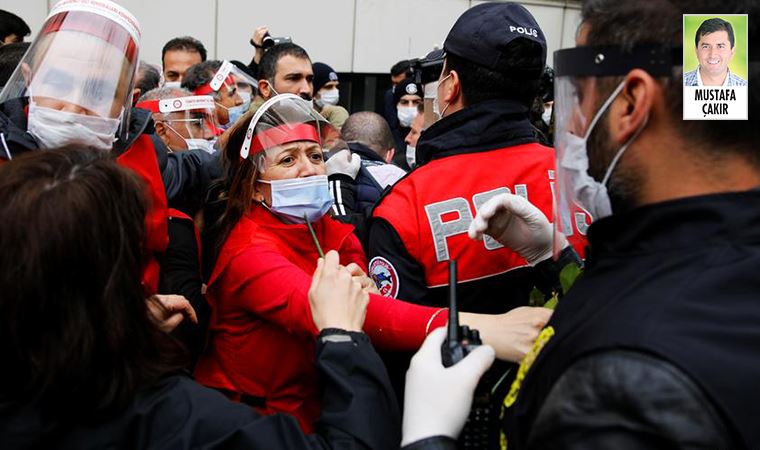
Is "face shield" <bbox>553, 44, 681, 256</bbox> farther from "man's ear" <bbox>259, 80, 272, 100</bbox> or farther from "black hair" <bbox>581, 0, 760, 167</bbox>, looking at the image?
"man's ear" <bbox>259, 80, 272, 100</bbox>

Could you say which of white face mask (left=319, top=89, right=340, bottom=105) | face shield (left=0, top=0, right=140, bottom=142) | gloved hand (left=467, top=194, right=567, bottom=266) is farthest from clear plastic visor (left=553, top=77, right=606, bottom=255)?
white face mask (left=319, top=89, right=340, bottom=105)

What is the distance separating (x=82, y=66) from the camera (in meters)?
2.28

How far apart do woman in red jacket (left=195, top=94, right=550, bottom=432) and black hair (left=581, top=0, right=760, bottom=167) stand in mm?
801

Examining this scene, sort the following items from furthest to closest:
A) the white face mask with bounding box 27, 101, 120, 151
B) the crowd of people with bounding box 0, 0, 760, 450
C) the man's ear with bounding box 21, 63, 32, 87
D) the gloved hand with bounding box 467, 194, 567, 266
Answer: the man's ear with bounding box 21, 63, 32, 87 → the white face mask with bounding box 27, 101, 120, 151 → the gloved hand with bounding box 467, 194, 567, 266 → the crowd of people with bounding box 0, 0, 760, 450

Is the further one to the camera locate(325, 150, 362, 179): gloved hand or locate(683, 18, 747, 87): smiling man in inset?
locate(325, 150, 362, 179): gloved hand

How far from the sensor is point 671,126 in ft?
4.10

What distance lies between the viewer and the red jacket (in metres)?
2.17

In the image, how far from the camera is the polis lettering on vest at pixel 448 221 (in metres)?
2.28

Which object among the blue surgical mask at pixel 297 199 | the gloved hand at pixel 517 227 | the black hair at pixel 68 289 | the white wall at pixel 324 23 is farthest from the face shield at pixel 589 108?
the white wall at pixel 324 23

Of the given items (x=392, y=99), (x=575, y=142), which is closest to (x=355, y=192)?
(x=575, y=142)

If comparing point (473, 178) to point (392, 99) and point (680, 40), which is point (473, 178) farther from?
point (392, 99)

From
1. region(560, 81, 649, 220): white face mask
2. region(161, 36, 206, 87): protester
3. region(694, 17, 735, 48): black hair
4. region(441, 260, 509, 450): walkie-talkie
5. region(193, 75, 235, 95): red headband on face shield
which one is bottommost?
region(441, 260, 509, 450): walkie-talkie

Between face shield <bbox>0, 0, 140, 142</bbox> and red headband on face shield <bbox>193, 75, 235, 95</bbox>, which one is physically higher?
red headband on face shield <bbox>193, 75, 235, 95</bbox>

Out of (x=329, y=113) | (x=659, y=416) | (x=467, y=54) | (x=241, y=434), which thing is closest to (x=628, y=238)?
(x=659, y=416)
